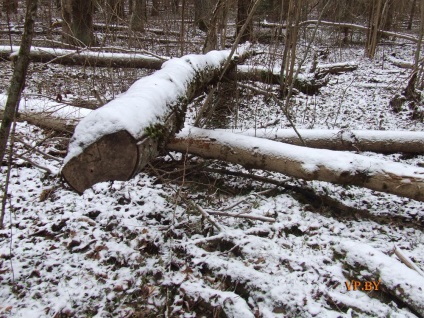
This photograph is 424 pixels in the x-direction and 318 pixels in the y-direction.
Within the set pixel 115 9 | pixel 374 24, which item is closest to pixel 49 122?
pixel 115 9

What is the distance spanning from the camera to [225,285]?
214cm

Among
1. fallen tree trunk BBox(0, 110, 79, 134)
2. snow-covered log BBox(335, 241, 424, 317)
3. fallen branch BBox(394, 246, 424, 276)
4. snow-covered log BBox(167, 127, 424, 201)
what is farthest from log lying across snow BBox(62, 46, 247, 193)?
fallen branch BBox(394, 246, 424, 276)

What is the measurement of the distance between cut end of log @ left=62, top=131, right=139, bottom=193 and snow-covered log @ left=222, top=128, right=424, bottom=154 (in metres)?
2.09

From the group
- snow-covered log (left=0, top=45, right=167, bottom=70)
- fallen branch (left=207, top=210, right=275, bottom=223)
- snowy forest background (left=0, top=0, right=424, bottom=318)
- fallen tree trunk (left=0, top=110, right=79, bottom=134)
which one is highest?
snow-covered log (left=0, top=45, right=167, bottom=70)

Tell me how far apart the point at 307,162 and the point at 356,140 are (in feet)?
4.21

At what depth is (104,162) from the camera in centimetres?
194

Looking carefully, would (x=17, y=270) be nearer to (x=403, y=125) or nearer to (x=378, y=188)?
(x=378, y=188)

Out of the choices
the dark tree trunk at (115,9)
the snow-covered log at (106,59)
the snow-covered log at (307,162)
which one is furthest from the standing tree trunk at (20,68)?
the snow-covered log at (106,59)

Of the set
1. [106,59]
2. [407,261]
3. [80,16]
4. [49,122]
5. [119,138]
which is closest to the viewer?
[119,138]

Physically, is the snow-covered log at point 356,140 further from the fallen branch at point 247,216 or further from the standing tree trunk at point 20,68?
the standing tree trunk at point 20,68

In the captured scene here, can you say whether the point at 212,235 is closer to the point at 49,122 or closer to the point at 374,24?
the point at 49,122

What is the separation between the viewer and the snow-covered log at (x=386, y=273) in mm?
1910

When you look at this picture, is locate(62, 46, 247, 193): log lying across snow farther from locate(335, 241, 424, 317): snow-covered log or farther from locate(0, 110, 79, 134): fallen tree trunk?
locate(0, 110, 79, 134): fallen tree trunk

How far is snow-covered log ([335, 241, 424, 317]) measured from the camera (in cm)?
191
